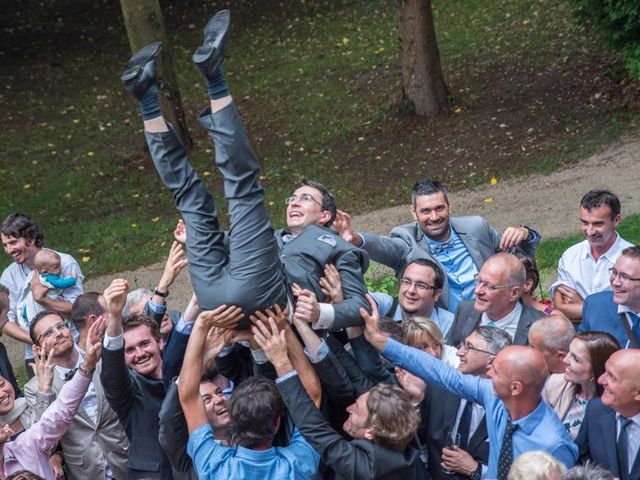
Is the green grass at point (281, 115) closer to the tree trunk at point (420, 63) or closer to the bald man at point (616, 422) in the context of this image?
the tree trunk at point (420, 63)

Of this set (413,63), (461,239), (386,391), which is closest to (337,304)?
(386,391)

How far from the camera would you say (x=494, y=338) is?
565 centimetres

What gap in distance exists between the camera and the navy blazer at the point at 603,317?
618 cm

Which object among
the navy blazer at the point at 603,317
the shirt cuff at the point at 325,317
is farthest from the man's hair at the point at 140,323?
the navy blazer at the point at 603,317

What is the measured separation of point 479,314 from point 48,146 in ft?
39.0

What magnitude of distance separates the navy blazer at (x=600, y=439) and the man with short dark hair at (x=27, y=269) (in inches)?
179

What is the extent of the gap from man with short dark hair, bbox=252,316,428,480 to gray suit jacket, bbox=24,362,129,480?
1674 millimetres

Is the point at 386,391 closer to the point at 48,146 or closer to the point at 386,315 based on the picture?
the point at 386,315

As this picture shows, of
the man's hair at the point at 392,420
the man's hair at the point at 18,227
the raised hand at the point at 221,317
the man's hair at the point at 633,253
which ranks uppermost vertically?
the man's hair at the point at 18,227

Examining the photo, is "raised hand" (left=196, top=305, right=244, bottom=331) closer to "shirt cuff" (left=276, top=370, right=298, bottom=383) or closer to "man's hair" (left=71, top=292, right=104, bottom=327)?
"shirt cuff" (left=276, top=370, right=298, bottom=383)

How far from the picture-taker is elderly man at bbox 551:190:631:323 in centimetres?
686

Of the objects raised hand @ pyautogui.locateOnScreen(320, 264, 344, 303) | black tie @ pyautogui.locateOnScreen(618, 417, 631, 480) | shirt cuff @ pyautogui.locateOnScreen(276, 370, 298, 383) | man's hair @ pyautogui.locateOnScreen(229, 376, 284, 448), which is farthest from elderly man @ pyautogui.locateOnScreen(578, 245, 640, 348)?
man's hair @ pyautogui.locateOnScreen(229, 376, 284, 448)

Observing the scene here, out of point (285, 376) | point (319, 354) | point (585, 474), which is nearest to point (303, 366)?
point (319, 354)

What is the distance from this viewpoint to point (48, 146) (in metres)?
16.8
